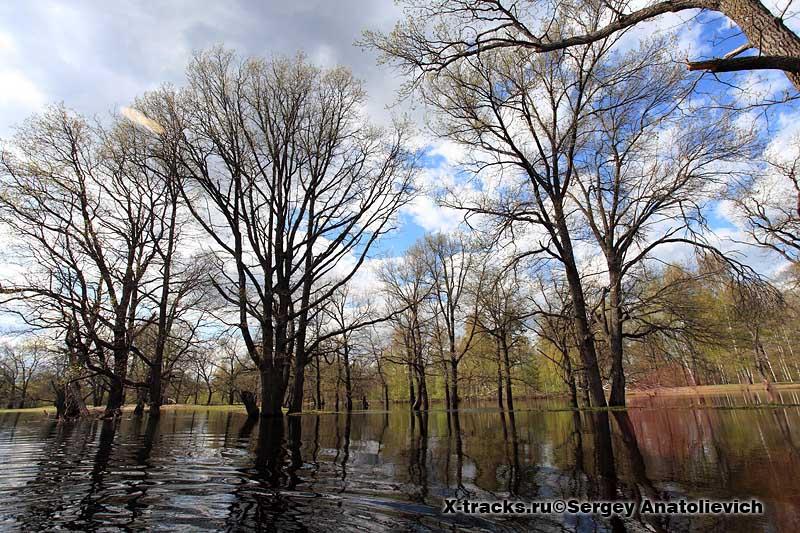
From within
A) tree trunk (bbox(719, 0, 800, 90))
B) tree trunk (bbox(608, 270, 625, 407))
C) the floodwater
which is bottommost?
the floodwater

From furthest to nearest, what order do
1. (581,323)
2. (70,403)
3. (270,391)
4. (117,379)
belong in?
(70,403) → (117,379) → (270,391) → (581,323)

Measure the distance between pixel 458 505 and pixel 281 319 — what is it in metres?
11.6

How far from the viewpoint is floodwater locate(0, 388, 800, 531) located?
302cm

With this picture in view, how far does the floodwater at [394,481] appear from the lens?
3020 mm

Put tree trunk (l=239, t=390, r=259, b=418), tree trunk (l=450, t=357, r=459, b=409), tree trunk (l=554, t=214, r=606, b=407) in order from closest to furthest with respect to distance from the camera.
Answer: tree trunk (l=554, t=214, r=606, b=407) < tree trunk (l=239, t=390, r=259, b=418) < tree trunk (l=450, t=357, r=459, b=409)

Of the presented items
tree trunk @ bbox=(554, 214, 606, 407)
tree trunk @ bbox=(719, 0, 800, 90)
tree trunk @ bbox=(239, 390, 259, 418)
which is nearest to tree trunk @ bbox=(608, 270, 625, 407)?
tree trunk @ bbox=(554, 214, 606, 407)

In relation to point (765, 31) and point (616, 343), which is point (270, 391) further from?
point (765, 31)

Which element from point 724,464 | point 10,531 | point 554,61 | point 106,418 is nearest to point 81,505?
point 10,531

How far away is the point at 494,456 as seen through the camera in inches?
235

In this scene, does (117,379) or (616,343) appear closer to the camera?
(616,343)

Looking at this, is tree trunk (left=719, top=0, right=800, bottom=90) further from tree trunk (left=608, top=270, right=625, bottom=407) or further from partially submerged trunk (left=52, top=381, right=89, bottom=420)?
partially submerged trunk (left=52, top=381, right=89, bottom=420)

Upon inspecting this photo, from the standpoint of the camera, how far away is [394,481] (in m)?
4.49

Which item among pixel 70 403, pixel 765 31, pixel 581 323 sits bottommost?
pixel 70 403

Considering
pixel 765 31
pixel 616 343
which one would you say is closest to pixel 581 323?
pixel 616 343
